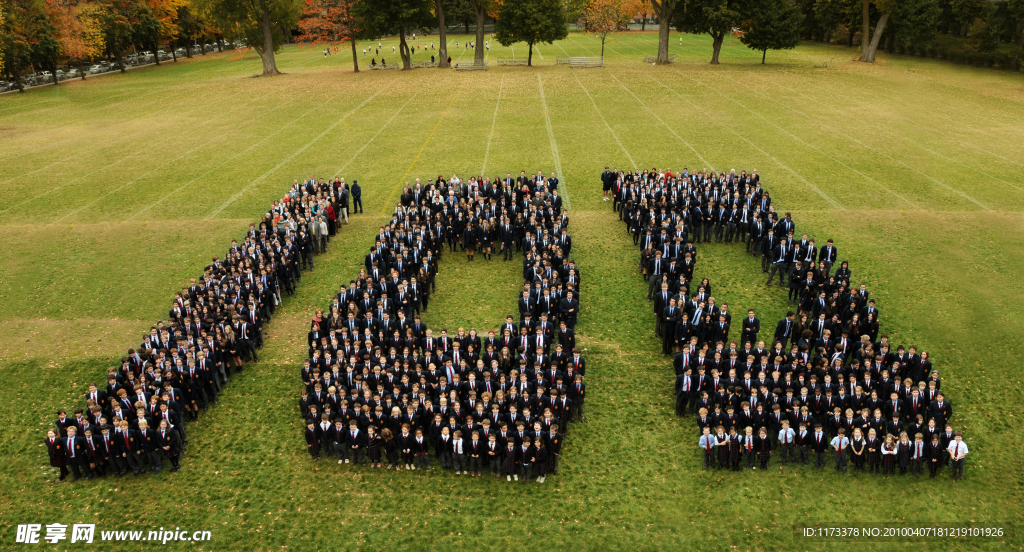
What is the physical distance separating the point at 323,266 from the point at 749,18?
42315 millimetres

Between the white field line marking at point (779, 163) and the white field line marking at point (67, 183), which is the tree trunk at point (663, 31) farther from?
the white field line marking at point (67, 183)

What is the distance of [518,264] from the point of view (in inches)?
726

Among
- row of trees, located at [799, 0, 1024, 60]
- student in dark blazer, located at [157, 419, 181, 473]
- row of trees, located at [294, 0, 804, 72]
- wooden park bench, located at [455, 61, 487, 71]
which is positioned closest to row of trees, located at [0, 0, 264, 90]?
row of trees, located at [294, 0, 804, 72]

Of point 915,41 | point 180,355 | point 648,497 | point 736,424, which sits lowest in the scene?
point 648,497

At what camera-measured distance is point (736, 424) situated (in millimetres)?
10633

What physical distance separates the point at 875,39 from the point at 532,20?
27267mm

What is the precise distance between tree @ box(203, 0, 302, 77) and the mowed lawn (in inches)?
274

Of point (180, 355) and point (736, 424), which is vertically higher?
point (180, 355)

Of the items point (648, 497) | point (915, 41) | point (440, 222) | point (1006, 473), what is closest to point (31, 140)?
point (440, 222)

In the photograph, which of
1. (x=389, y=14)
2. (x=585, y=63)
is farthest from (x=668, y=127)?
(x=389, y=14)

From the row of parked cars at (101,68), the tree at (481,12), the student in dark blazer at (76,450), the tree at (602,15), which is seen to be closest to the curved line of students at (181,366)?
the student in dark blazer at (76,450)

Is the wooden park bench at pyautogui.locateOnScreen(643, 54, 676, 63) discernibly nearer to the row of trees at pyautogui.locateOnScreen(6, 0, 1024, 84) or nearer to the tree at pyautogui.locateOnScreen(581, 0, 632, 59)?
the row of trees at pyautogui.locateOnScreen(6, 0, 1024, 84)

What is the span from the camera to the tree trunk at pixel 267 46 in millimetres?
50156

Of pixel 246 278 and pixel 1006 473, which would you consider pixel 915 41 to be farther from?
pixel 246 278
